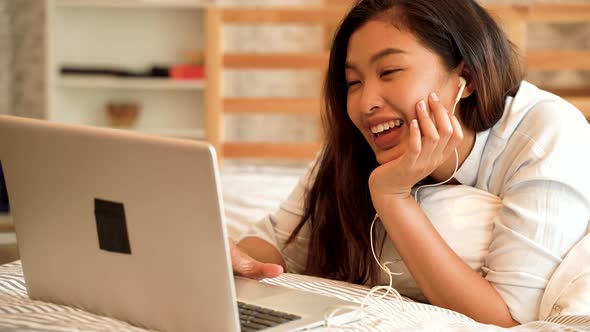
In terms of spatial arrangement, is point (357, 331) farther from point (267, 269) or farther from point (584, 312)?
point (584, 312)

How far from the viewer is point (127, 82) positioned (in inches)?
153

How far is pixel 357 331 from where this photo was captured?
3.15 feet

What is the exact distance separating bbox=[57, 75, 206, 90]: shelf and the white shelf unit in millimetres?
78

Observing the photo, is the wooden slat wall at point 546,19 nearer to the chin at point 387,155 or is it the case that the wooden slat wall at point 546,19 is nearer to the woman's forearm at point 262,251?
the woman's forearm at point 262,251

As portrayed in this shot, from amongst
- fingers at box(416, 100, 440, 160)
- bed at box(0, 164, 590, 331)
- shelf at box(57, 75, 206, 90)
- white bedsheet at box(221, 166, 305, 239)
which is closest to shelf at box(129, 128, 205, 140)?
shelf at box(57, 75, 206, 90)

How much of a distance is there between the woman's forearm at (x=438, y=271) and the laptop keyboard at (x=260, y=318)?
0.27 meters

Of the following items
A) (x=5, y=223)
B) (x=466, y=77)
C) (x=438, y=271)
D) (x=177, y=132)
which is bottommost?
(x=177, y=132)

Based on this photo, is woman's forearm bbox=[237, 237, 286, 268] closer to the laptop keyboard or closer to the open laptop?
the open laptop

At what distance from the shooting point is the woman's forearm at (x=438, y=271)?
1.13 meters

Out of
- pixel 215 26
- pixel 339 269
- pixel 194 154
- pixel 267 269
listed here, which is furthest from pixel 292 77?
pixel 194 154

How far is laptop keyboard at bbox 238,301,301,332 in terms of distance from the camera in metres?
0.93

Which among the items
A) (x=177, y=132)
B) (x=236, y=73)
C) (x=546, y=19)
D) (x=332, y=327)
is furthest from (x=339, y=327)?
(x=236, y=73)

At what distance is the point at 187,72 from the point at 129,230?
3032 millimetres

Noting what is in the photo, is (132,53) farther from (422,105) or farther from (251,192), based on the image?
(422,105)
